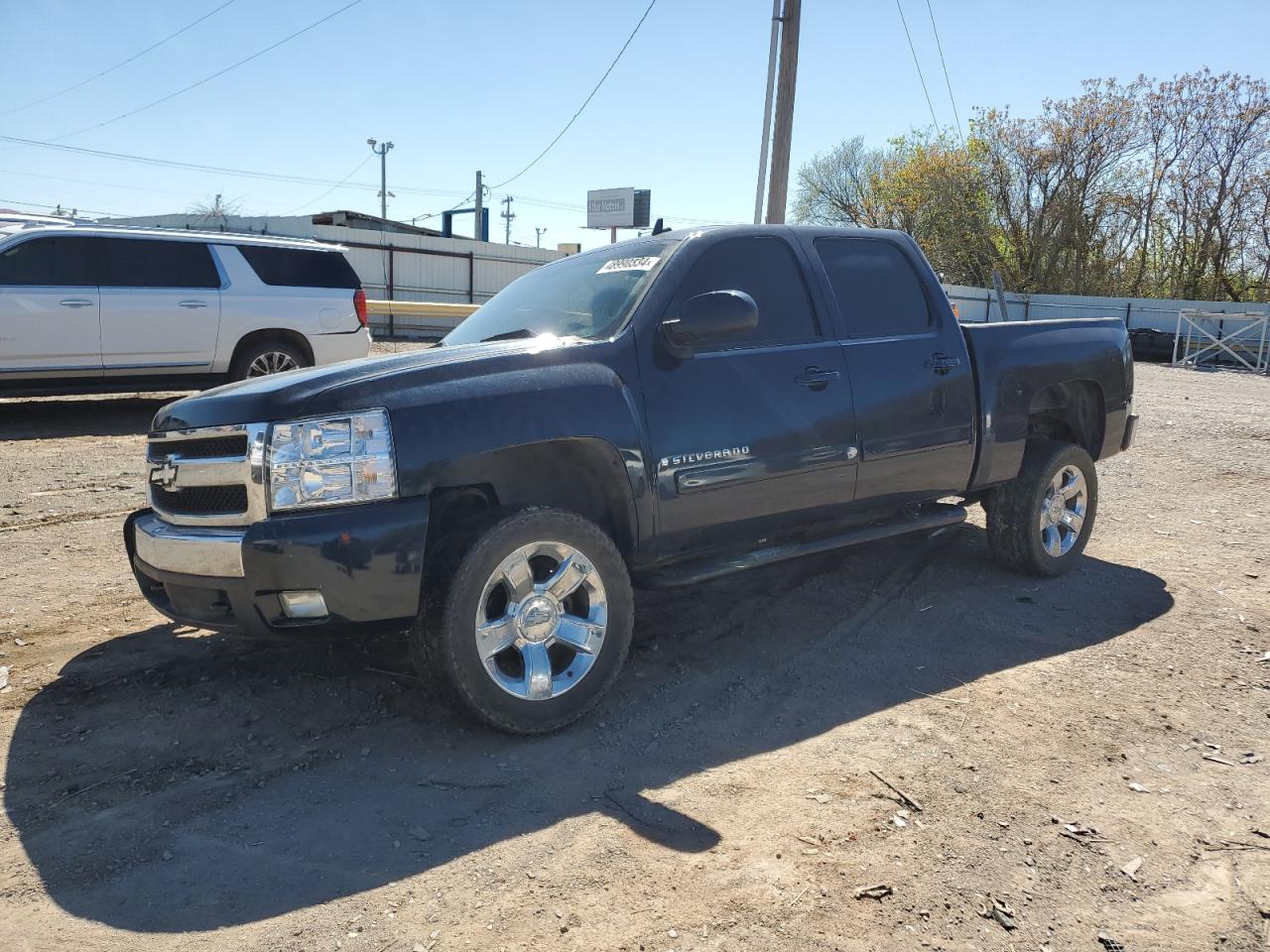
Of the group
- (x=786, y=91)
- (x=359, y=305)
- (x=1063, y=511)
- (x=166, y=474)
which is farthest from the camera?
(x=786, y=91)

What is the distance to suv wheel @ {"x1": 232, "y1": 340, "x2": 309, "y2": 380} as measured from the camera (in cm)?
1055

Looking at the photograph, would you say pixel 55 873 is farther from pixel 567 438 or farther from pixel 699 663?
pixel 699 663

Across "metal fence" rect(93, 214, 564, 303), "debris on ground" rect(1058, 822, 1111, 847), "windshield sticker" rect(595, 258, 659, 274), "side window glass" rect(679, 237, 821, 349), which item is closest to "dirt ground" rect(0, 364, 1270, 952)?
"debris on ground" rect(1058, 822, 1111, 847)

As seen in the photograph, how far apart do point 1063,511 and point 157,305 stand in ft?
28.7

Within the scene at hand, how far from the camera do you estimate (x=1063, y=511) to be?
5820 mm

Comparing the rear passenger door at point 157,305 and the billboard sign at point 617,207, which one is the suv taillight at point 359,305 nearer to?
the rear passenger door at point 157,305

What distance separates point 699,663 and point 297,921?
7.30 ft

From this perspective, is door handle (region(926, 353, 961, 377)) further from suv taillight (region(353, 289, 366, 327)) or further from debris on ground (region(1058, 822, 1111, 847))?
suv taillight (region(353, 289, 366, 327))

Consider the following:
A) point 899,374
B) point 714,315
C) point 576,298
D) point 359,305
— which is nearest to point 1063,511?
point 899,374

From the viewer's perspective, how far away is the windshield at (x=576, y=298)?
4.20 metres

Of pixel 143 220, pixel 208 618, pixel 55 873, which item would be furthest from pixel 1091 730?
pixel 143 220

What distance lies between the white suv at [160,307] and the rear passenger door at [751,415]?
759 centimetres

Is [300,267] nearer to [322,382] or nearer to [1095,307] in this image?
[322,382]

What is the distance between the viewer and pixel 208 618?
3.43 m
